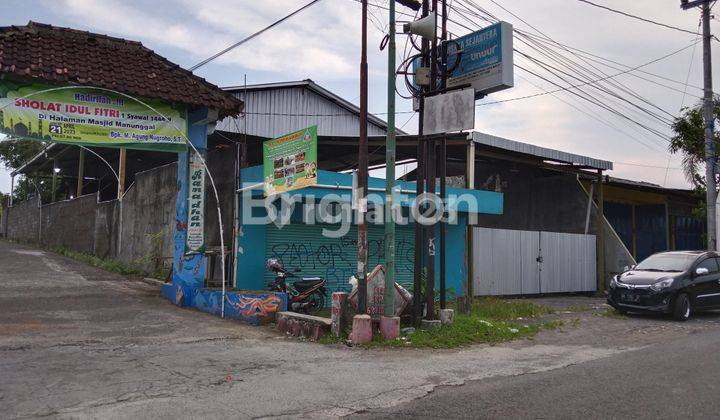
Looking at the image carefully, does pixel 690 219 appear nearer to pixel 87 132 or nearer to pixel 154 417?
pixel 87 132

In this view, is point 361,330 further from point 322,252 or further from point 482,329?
point 322,252

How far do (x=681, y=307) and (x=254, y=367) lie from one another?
10.2 m

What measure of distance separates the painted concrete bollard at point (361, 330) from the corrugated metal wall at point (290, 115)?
526 inches

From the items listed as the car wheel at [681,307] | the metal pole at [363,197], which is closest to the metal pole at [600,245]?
the car wheel at [681,307]

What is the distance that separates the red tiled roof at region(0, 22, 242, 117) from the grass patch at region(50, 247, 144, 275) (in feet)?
24.4

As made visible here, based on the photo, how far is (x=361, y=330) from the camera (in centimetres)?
959


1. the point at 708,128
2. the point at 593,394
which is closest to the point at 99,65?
the point at 593,394

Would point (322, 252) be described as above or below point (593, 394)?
above

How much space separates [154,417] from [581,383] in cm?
486

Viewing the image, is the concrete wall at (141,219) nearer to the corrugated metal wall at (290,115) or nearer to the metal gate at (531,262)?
the corrugated metal wall at (290,115)

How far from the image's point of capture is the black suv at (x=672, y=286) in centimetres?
1296

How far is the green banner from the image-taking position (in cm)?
1088

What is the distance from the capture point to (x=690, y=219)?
29.1 metres

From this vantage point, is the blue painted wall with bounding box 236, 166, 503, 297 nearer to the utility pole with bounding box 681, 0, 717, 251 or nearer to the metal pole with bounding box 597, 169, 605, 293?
the metal pole with bounding box 597, 169, 605, 293
